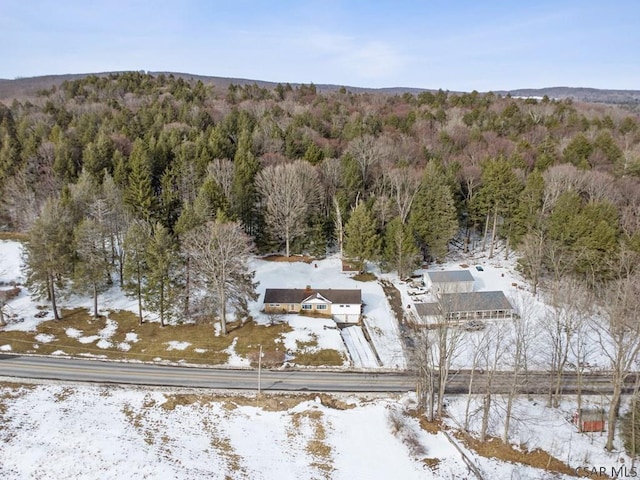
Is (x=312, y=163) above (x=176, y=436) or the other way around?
above

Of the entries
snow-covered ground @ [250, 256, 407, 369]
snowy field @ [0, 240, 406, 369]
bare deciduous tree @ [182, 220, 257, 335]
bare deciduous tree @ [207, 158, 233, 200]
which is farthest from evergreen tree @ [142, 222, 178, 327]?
bare deciduous tree @ [207, 158, 233, 200]

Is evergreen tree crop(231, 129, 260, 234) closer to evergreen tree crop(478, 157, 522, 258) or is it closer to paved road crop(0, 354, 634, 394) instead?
paved road crop(0, 354, 634, 394)

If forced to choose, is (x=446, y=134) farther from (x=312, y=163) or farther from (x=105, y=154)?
(x=105, y=154)

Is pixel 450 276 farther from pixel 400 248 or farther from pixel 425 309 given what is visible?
pixel 425 309

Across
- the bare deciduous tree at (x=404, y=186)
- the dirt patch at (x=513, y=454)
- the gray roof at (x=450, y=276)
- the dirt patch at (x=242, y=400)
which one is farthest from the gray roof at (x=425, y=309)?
the dirt patch at (x=242, y=400)

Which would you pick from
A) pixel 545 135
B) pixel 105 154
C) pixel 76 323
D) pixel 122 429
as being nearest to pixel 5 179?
pixel 105 154

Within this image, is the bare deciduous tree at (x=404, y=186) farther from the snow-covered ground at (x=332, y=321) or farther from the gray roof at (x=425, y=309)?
the gray roof at (x=425, y=309)
